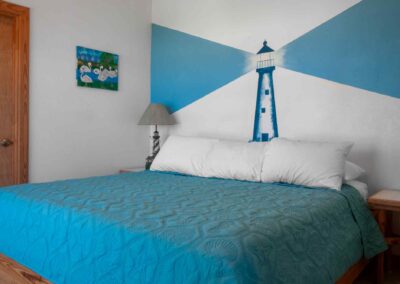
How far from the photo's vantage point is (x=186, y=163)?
2.73 metres

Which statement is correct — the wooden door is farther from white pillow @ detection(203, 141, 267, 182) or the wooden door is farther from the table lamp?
white pillow @ detection(203, 141, 267, 182)

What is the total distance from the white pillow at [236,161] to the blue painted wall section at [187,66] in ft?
2.81

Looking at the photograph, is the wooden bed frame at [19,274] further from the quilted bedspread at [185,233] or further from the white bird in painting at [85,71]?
the white bird in painting at [85,71]

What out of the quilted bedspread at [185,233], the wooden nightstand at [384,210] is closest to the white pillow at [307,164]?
the quilted bedspread at [185,233]

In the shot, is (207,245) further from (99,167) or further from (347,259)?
(99,167)

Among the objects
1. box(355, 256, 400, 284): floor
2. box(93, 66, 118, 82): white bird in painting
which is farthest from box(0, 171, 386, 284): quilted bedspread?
box(93, 66, 118, 82): white bird in painting

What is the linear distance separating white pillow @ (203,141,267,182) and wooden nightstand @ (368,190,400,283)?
754 mm

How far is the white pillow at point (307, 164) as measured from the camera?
212 cm

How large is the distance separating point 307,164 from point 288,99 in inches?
32.8

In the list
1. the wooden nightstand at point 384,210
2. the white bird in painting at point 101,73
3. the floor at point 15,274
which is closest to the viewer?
the floor at point 15,274

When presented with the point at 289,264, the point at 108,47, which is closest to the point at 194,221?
the point at 289,264

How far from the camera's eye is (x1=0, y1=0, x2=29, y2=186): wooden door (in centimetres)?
273

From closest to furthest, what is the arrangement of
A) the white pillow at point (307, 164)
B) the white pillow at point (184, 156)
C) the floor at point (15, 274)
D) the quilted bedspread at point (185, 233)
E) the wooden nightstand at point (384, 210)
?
the quilted bedspread at point (185, 233) → the floor at point (15, 274) → the wooden nightstand at point (384, 210) → the white pillow at point (307, 164) → the white pillow at point (184, 156)

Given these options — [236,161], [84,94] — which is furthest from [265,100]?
[84,94]
